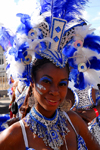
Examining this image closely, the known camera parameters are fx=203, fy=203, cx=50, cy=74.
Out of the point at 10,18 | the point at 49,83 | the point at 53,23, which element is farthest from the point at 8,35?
the point at 49,83

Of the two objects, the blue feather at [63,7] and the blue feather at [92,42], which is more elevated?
the blue feather at [63,7]

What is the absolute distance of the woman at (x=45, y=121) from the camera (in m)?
1.56

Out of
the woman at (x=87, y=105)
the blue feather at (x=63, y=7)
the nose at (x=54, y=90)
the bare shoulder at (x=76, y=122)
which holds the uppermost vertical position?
the blue feather at (x=63, y=7)

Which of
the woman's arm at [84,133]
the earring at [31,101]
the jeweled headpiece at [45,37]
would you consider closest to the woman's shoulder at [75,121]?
the woman's arm at [84,133]

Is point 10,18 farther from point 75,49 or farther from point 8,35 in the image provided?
point 75,49

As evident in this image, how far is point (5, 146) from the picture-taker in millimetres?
1496

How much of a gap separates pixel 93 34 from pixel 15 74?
0.85 m

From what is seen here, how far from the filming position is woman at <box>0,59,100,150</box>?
1.56m

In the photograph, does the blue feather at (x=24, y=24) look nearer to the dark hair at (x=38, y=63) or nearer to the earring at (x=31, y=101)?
the dark hair at (x=38, y=63)

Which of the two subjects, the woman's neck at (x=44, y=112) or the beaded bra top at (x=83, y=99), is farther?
the beaded bra top at (x=83, y=99)

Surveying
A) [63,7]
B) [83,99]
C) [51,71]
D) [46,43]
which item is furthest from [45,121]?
[83,99]

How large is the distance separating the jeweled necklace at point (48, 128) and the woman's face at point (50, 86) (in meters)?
0.11

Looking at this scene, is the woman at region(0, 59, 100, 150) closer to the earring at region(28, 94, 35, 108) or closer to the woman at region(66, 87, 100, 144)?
the earring at region(28, 94, 35, 108)

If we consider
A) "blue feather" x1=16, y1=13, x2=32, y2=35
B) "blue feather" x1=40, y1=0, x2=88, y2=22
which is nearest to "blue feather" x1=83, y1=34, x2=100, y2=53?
"blue feather" x1=40, y1=0, x2=88, y2=22
